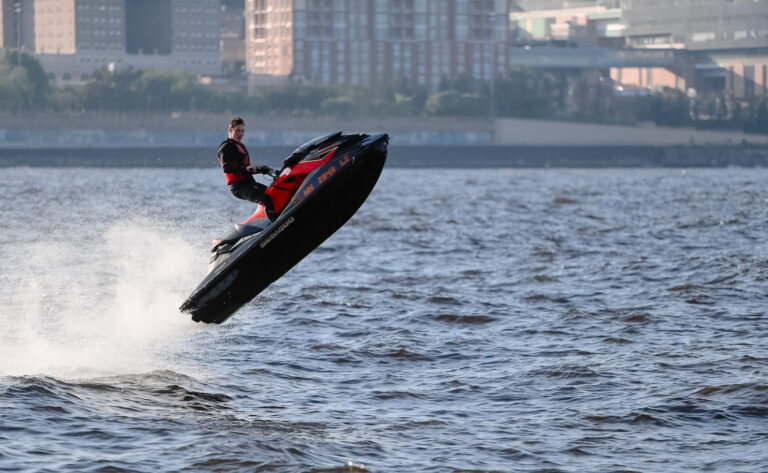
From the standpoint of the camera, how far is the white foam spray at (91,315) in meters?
20.3

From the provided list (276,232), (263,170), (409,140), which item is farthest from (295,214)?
(409,140)

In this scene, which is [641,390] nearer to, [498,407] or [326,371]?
[498,407]

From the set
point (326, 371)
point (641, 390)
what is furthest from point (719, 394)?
point (326, 371)

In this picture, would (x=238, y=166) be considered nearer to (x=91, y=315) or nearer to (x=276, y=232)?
(x=276, y=232)

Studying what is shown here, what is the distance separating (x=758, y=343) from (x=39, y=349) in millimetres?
12628

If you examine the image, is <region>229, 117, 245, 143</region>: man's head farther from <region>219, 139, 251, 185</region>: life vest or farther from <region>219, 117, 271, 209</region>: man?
<region>219, 139, 251, 185</region>: life vest

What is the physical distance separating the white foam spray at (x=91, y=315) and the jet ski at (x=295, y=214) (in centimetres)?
228

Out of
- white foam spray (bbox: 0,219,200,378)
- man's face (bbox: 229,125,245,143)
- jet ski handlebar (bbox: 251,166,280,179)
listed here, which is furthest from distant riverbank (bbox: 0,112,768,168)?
man's face (bbox: 229,125,245,143)

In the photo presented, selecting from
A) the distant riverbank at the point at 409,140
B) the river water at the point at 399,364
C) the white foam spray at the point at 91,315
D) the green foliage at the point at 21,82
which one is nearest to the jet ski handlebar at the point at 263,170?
the river water at the point at 399,364

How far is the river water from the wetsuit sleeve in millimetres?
3301

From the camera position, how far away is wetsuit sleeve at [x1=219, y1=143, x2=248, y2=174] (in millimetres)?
17109

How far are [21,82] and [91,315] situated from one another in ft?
514

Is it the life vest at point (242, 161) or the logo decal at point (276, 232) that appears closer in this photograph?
the life vest at point (242, 161)

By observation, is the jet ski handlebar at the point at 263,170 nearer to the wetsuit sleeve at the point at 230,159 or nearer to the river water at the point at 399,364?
the wetsuit sleeve at the point at 230,159
